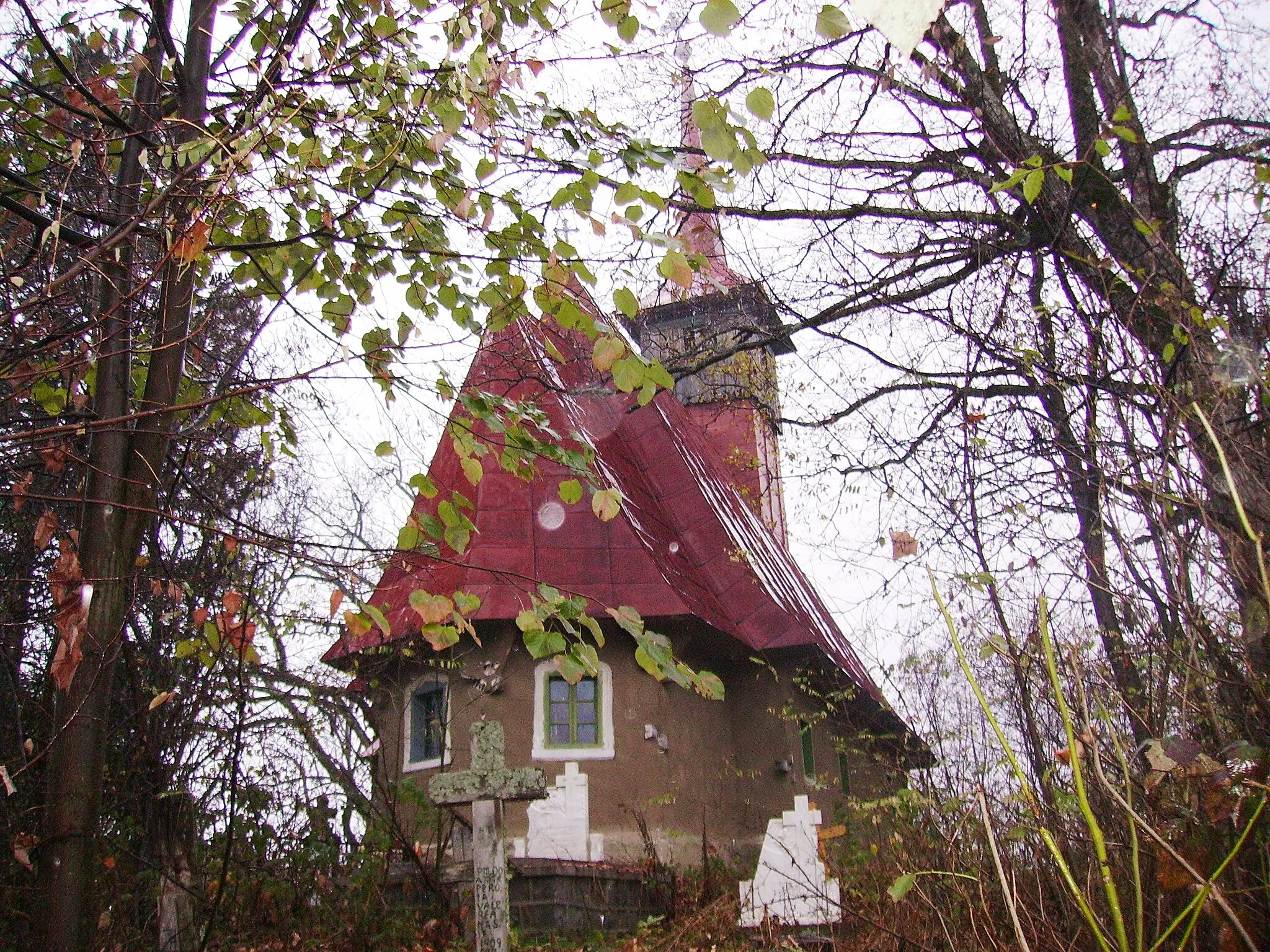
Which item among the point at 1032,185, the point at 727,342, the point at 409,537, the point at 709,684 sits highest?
the point at 727,342

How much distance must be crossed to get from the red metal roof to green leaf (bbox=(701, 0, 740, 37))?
6124 millimetres

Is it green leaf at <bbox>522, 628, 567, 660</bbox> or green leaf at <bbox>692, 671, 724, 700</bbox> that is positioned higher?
green leaf at <bbox>522, 628, 567, 660</bbox>

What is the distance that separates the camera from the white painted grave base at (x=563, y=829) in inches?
418

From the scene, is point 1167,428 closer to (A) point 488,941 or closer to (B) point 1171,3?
(A) point 488,941

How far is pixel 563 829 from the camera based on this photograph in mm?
10711

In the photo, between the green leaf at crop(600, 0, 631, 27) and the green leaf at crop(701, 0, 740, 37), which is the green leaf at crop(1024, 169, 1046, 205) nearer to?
the green leaf at crop(600, 0, 631, 27)

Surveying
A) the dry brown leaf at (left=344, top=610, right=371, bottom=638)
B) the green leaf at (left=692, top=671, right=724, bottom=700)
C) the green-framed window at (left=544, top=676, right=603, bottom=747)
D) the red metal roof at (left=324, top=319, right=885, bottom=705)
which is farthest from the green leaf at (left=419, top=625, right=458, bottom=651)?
the green-framed window at (left=544, top=676, right=603, bottom=747)

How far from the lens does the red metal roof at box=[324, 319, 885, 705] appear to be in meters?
11.2

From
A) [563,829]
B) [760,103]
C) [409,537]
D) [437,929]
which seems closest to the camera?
[760,103]

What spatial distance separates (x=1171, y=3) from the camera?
7441 mm

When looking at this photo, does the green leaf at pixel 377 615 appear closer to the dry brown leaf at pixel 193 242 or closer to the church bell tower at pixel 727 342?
the dry brown leaf at pixel 193 242

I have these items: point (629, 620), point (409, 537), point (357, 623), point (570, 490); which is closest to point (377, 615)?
point (357, 623)

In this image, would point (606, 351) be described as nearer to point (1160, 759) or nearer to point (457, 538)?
point (457, 538)

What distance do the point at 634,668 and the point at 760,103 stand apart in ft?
31.7
